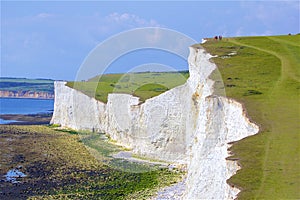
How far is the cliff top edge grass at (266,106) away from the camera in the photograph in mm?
15336

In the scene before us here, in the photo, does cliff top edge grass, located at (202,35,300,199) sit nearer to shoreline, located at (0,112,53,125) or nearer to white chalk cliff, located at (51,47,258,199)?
white chalk cliff, located at (51,47,258,199)

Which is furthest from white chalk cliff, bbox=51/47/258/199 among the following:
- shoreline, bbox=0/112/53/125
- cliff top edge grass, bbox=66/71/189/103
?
shoreline, bbox=0/112/53/125

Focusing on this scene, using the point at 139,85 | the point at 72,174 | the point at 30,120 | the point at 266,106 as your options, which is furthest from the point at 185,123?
the point at 30,120

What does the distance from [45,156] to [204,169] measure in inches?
1037

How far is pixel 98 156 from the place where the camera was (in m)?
42.9

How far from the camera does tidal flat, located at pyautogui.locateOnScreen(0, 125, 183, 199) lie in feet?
97.5

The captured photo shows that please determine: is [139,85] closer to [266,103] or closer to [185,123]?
[185,123]

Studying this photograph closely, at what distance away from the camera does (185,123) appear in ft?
126

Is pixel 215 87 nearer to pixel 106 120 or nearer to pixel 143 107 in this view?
pixel 143 107

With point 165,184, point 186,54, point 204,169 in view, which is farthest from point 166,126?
point 204,169

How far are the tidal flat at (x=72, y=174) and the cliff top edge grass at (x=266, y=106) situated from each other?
27.8ft

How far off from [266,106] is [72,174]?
56.7 ft

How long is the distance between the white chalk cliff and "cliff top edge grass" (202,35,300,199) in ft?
2.29

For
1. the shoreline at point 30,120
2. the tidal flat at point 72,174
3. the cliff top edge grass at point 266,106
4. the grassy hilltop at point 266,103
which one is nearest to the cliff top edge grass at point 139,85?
the grassy hilltop at point 266,103
